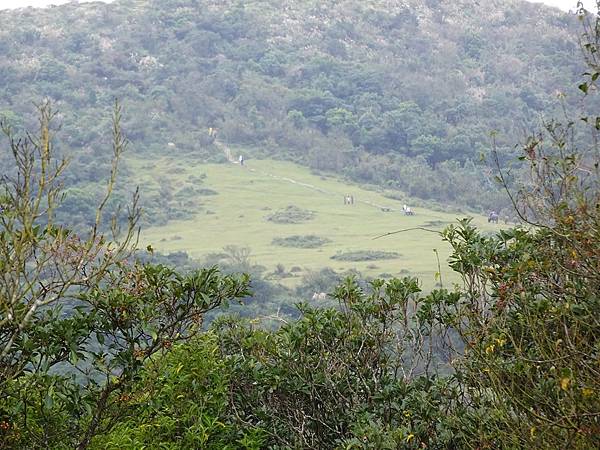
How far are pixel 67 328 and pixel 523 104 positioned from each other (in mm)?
64590

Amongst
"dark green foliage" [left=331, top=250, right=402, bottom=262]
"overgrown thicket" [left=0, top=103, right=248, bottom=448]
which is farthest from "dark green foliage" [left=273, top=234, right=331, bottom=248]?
"overgrown thicket" [left=0, top=103, right=248, bottom=448]

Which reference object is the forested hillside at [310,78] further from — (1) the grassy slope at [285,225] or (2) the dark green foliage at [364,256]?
(2) the dark green foliage at [364,256]

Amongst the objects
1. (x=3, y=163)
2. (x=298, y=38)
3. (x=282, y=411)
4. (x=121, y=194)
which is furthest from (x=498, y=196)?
(x=282, y=411)

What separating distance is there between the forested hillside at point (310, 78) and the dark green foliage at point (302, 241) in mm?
11412

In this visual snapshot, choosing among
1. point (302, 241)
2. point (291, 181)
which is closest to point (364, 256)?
point (302, 241)

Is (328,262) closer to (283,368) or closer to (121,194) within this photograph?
(121,194)

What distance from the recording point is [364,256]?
35.8m

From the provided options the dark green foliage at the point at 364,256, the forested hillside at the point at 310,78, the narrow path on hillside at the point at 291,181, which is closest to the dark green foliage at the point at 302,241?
the dark green foliage at the point at 364,256

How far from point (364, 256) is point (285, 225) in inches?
322

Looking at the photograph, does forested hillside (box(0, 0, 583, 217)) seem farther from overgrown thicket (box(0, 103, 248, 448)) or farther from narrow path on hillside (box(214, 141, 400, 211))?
overgrown thicket (box(0, 103, 248, 448))

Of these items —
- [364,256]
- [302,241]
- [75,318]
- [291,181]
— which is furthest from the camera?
[291,181]

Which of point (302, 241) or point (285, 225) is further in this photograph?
point (285, 225)

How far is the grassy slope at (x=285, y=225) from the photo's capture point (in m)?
35.1

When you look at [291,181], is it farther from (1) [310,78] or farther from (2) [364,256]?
(1) [310,78]
